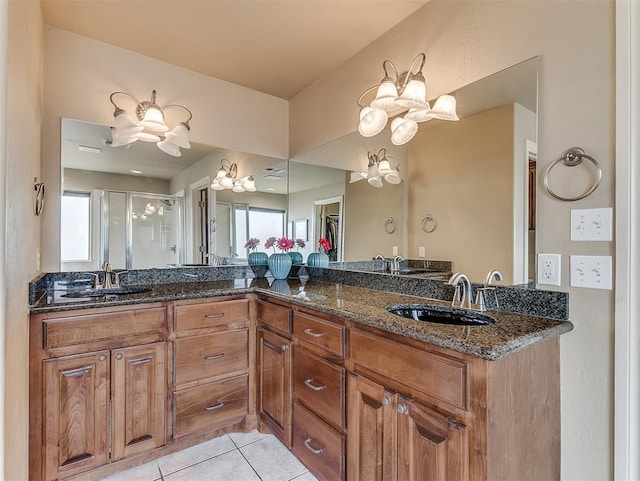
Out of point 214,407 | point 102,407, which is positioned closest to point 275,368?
point 214,407

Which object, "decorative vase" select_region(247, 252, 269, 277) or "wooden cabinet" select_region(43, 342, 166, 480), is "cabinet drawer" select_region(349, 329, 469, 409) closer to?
"wooden cabinet" select_region(43, 342, 166, 480)

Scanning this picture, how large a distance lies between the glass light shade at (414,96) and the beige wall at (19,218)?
5.20ft

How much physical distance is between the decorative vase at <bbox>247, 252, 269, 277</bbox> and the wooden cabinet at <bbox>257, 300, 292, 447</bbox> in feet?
2.44

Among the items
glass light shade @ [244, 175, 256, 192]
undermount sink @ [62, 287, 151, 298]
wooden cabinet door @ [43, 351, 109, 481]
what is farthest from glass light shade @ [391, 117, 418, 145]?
wooden cabinet door @ [43, 351, 109, 481]

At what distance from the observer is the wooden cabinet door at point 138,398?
1.72 meters

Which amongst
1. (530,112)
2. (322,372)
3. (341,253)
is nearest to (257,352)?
(322,372)

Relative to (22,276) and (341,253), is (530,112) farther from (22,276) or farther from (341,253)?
(22,276)

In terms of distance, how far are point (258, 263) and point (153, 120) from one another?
4.33 feet

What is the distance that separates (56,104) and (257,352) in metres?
2.00

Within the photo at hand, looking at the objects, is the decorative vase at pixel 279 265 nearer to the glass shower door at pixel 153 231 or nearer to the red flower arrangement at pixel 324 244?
the red flower arrangement at pixel 324 244

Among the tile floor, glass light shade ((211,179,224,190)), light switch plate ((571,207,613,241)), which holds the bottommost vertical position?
the tile floor

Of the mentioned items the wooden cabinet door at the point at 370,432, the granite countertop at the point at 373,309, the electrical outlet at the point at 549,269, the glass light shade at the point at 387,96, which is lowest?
the wooden cabinet door at the point at 370,432

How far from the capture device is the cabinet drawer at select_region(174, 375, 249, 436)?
1917mm

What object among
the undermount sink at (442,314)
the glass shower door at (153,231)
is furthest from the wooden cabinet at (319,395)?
the glass shower door at (153,231)
